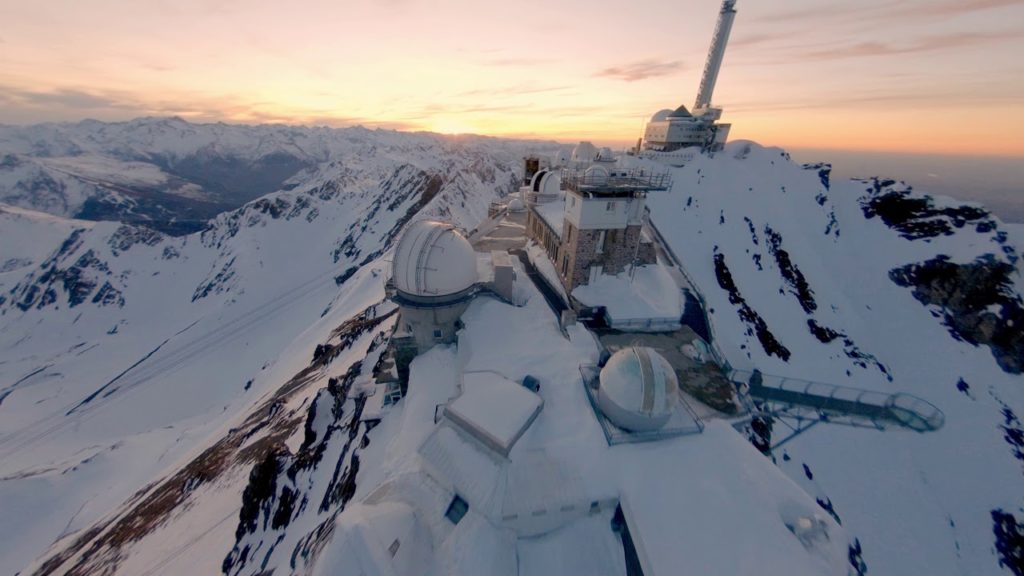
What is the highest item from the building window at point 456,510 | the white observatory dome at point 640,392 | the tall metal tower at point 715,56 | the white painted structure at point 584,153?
the tall metal tower at point 715,56

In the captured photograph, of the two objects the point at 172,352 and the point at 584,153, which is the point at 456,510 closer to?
the point at 584,153

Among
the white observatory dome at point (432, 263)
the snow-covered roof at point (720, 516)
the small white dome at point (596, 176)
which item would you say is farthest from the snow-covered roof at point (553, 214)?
the snow-covered roof at point (720, 516)

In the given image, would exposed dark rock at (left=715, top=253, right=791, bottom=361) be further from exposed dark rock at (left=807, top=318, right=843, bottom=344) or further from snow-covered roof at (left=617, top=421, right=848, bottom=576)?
snow-covered roof at (left=617, top=421, right=848, bottom=576)

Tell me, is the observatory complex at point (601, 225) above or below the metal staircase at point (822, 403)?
above

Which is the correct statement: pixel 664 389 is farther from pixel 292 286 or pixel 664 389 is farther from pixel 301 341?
pixel 292 286

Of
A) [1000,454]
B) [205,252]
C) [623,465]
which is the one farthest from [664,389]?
[205,252]

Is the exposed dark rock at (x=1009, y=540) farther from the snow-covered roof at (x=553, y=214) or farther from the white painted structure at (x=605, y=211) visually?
the snow-covered roof at (x=553, y=214)

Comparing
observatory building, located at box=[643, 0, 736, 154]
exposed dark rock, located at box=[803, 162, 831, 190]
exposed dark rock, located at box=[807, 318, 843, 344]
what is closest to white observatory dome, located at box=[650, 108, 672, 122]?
observatory building, located at box=[643, 0, 736, 154]
